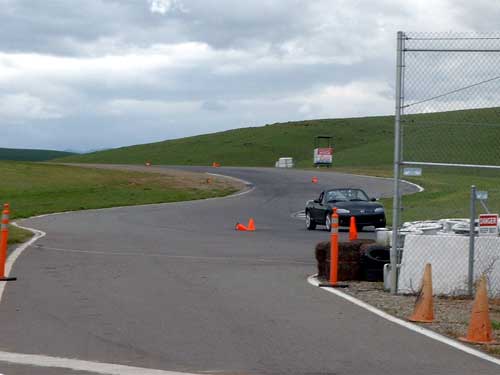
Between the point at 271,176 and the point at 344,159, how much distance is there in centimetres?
3727

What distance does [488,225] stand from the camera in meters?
12.9

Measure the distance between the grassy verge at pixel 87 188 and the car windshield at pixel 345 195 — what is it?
11.3 metres

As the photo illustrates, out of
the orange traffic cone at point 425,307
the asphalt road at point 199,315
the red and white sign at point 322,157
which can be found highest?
the red and white sign at point 322,157

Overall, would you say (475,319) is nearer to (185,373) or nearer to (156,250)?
(185,373)

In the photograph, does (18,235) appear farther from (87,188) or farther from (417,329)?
(87,188)

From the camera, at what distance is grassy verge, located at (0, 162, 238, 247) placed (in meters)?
41.3

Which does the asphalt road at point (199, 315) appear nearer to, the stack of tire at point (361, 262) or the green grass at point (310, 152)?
the stack of tire at point (361, 262)

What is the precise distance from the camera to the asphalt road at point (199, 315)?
342 inches

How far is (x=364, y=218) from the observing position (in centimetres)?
2772

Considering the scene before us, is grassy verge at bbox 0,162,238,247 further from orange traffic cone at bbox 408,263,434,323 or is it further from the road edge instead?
orange traffic cone at bbox 408,263,434,323

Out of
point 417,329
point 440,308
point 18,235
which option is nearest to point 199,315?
point 417,329

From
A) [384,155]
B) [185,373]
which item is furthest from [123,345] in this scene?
[384,155]

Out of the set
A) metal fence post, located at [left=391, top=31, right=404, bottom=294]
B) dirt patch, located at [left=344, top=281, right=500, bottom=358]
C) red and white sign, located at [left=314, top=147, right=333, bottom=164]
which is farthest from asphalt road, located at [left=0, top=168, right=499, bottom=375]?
red and white sign, located at [left=314, top=147, right=333, bottom=164]

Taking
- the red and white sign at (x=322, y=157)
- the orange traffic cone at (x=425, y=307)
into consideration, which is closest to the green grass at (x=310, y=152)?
the red and white sign at (x=322, y=157)
